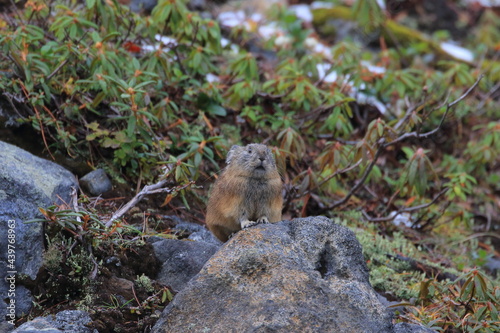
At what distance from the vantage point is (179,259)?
5.25 meters

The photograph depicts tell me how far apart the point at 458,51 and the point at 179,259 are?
10.3 m

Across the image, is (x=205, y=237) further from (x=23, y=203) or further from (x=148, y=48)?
(x=148, y=48)

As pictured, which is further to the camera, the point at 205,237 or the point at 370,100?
the point at 370,100

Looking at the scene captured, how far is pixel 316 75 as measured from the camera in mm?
9148

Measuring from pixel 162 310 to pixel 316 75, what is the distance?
556 centimetres

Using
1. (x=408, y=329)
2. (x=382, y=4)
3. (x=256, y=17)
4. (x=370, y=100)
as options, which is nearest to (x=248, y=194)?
(x=408, y=329)

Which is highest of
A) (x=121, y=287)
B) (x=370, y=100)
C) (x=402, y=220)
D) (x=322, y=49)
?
(x=121, y=287)

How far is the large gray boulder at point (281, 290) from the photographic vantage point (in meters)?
4.07

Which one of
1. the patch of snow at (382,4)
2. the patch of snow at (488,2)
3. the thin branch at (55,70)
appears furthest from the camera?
the patch of snow at (488,2)

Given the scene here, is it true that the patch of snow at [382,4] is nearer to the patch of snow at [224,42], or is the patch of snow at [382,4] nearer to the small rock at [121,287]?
the patch of snow at [224,42]

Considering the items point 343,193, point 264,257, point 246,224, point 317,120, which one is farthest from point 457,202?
point 264,257

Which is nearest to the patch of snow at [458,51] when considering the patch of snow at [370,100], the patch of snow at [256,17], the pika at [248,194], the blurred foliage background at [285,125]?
the blurred foliage background at [285,125]

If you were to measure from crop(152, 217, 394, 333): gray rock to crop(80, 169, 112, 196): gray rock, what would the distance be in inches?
88.0

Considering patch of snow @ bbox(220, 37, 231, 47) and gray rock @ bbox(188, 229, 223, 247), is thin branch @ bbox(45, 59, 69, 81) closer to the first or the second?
gray rock @ bbox(188, 229, 223, 247)
